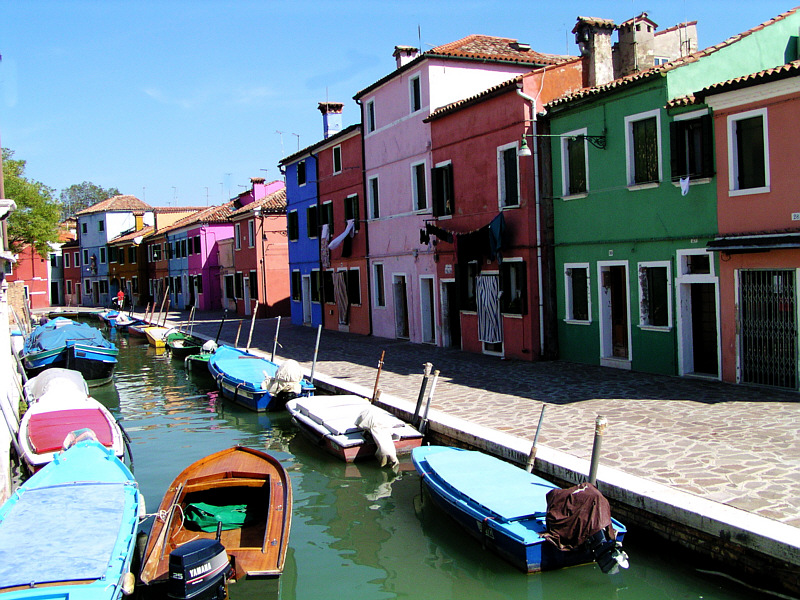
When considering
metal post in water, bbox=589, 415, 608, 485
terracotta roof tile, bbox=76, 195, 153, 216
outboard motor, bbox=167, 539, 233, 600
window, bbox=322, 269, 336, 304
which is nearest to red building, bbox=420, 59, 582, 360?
metal post in water, bbox=589, 415, 608, 485

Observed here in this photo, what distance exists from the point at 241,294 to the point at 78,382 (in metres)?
23.0

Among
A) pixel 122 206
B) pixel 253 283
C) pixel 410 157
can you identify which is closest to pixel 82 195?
pixel 122 206

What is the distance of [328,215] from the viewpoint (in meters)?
29.2

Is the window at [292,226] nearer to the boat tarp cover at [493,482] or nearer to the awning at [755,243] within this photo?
the awning at [755,243]

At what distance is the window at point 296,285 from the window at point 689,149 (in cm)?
2102

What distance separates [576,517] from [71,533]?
499cm

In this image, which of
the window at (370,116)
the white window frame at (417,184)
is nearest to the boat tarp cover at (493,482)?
the white window frame at (417,184)

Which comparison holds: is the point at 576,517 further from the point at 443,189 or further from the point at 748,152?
the point at 443,189

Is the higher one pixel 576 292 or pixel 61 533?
pixel 576 292

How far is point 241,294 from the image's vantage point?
3941 centimetres

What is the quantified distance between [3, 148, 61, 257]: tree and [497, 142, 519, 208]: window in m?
41.6

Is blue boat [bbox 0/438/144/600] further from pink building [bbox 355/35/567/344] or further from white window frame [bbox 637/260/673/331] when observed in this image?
pink building [bbox 355/35/567/344]

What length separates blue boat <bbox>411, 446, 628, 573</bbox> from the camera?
7.08m

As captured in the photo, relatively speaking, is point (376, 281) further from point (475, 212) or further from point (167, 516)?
point (167, 516)
